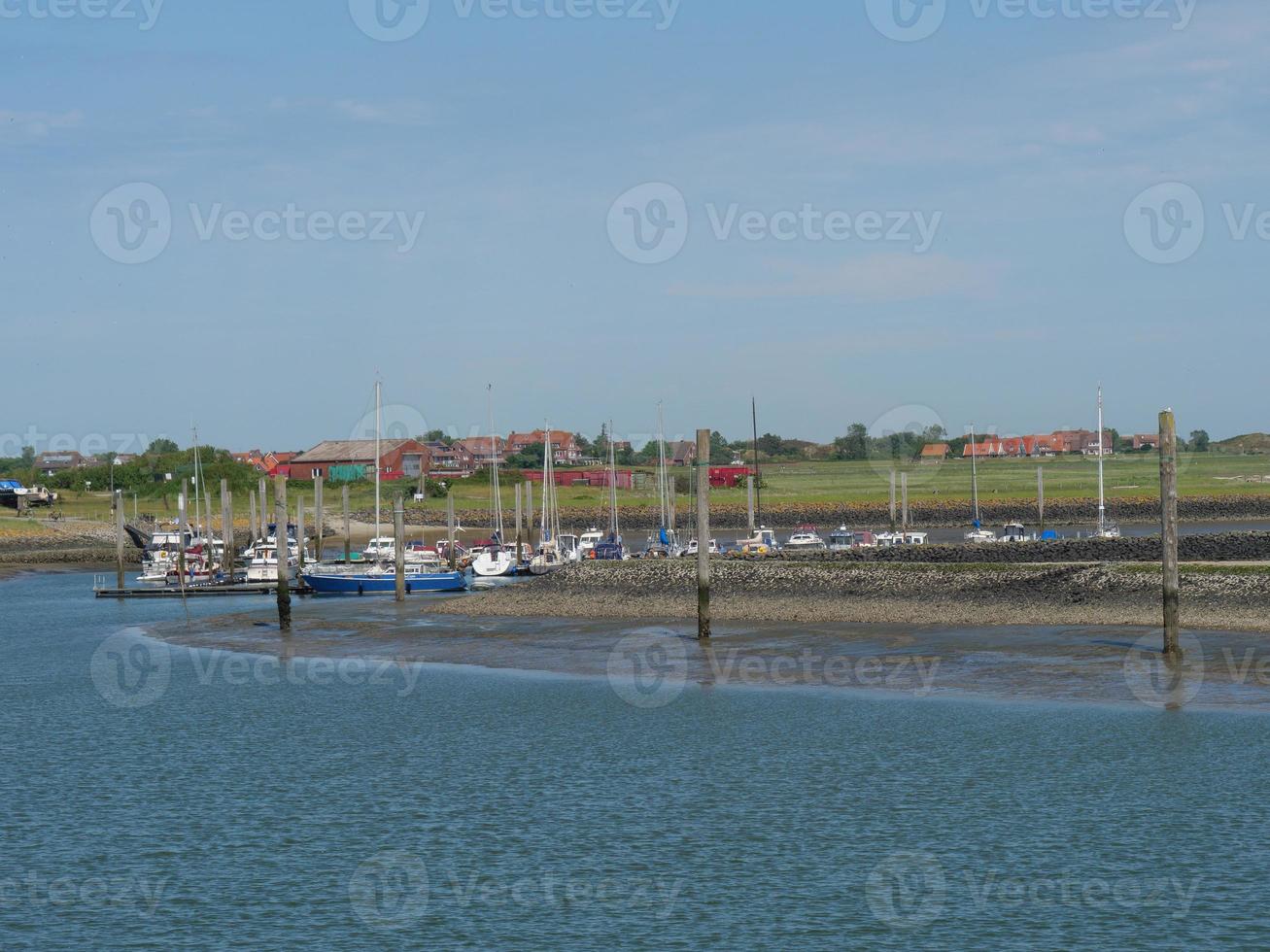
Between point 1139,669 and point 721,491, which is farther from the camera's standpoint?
point 721,491

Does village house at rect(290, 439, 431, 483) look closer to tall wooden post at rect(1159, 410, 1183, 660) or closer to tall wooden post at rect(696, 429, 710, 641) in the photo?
tall wooden post at rect(696, 429, 710, 641)

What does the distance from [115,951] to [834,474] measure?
180 metres

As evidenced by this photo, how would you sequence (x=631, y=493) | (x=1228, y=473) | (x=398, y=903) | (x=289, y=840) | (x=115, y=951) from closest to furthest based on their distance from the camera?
1. (x=115, y=951)
2. (x=398, y=903)
3. (x=289, y=840)
4. (x=631, y=493)
5. (x=1228, y=473)

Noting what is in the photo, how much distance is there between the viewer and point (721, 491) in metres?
159

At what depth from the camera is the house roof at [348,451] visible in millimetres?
166500

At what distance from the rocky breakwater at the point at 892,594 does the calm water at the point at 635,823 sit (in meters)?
11.6

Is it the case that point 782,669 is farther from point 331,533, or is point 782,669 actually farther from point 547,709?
point 331,533

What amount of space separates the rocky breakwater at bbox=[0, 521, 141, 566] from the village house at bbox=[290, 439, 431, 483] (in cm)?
3982

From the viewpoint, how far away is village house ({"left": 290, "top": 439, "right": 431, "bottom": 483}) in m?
163

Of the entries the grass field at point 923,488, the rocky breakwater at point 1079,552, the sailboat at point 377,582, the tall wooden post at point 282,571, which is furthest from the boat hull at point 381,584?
the grass field at point 923,488

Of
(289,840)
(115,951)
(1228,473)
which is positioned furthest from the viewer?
(1228,473)

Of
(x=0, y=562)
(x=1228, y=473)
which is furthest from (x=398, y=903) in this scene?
(x=1228, y=473)

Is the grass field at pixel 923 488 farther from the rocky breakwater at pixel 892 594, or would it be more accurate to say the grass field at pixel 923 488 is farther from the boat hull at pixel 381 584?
the rocky breakwater at pixel 892 594

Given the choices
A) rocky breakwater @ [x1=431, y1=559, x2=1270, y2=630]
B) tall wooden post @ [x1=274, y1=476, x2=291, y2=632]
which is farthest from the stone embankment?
tall wooden post @ [x1=274, y1=476, x2=291, y2=632]
